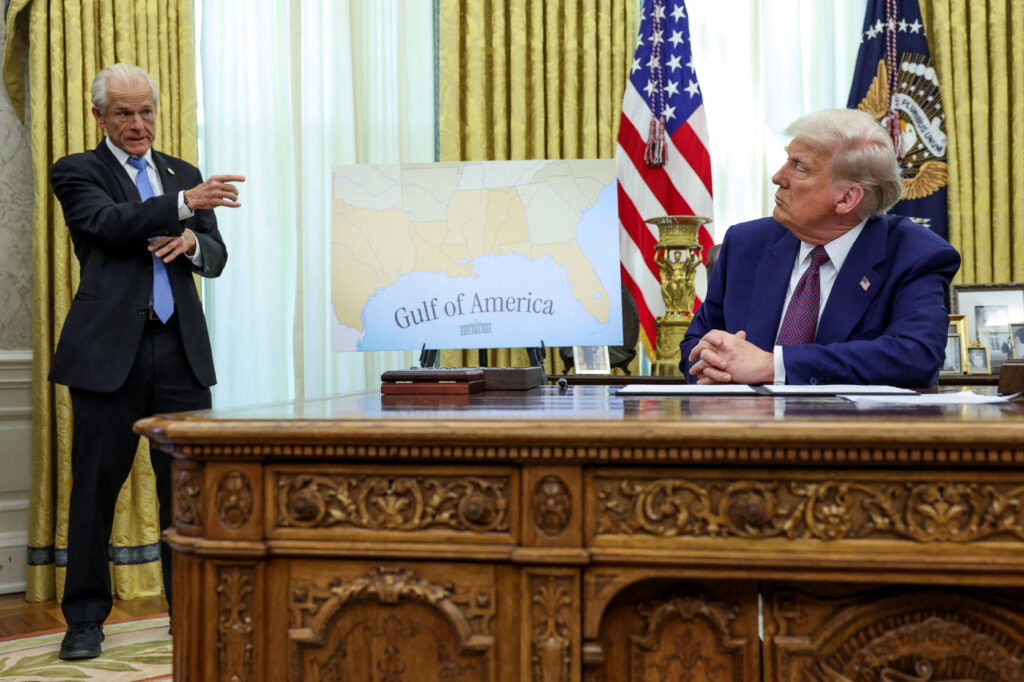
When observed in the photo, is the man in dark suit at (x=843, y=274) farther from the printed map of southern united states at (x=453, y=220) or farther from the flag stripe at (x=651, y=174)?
the flag stripe at (x=651, y=174)

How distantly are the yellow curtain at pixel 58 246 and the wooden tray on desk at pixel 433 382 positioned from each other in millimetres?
→ 2103

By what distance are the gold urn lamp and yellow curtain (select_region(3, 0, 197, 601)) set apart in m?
2.01

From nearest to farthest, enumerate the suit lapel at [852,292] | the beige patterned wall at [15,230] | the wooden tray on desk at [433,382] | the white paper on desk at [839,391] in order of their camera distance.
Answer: the white paper on desk at [839,391], the wooden tray on desk at [433,382], the suit lapel at [852,292], the beige patterned wall at [15,230]

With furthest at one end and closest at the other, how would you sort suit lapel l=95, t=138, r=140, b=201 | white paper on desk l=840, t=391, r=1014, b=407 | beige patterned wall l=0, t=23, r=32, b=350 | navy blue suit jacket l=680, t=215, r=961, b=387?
beige patterned wall l=0, t=23, r=32, b=350 < suit lapel l=95, t=138, r=140, b=201 < navy blue suit jacket l=680, t=215, r=961, b=387 < white paper on desk l=840, t=391, r=1014, b=407

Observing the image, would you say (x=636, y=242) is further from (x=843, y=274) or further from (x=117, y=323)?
(x=117, y=323)

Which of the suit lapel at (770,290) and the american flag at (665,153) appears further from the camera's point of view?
the american flag at (665,153)

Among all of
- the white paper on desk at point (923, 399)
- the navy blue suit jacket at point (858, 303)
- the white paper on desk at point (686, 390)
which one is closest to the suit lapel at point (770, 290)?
the navy blue suit jacket at point (858, 303)

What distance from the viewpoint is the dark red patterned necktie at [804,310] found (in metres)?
1.94

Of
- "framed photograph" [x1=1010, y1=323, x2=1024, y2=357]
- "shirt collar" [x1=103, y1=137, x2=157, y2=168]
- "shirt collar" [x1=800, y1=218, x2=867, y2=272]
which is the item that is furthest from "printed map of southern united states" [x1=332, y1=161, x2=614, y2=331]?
"framed photograph" [x1=1010, y1=323, x2=1024, y2=357]

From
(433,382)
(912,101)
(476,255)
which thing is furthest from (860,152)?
(912,101)

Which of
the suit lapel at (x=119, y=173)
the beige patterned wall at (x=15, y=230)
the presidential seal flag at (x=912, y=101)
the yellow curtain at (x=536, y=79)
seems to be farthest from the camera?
the yellow curtain at (x=536, y=79)

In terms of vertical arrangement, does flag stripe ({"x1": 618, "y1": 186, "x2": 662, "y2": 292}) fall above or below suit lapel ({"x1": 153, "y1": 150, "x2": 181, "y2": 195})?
below

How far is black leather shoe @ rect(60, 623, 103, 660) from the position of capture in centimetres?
255

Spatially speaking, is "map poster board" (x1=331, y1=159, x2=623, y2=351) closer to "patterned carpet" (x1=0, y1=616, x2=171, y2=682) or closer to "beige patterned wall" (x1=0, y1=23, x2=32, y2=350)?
"patterned carpet" (x1=0, y1=616, x2=171, y2=682)
